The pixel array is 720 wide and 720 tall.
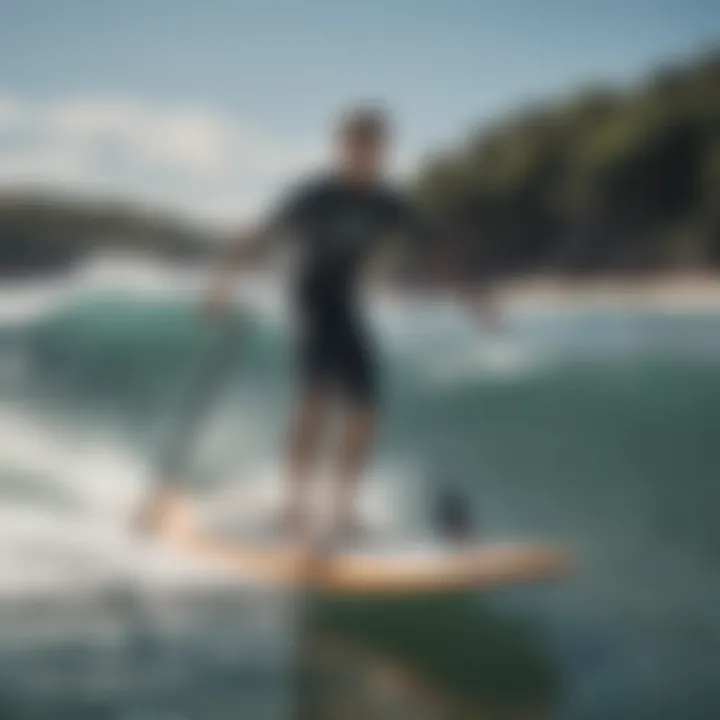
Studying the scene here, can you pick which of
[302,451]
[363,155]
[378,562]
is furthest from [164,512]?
[363,155]

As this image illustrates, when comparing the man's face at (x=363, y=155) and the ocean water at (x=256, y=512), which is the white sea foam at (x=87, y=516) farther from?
the man's face at (x=363, y=155)

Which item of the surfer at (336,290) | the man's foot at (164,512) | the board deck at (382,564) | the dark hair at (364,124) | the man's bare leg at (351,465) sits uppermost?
the dark hair at (364,124)

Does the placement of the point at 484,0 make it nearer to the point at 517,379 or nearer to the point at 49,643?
the point at 517,379

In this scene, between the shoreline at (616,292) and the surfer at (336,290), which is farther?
the shoreline at (616,292)

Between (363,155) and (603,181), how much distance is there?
0.41 m

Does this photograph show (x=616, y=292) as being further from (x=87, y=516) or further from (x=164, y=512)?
(x=87, y=516)

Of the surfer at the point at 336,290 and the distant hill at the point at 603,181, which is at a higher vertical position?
the distant hill at the point at 603,181

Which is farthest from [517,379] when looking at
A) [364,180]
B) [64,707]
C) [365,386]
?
[64,707]

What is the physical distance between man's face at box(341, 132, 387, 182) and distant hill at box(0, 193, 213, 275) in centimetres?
24

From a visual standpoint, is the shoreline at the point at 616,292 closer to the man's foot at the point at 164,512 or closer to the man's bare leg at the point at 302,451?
the man's bare leg at the point at 302,451

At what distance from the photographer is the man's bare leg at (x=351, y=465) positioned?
1928mm

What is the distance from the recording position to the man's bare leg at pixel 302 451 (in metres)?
1.92

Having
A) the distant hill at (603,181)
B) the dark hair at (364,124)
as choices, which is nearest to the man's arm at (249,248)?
the dark hair at (364,124)

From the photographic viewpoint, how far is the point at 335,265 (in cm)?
191
